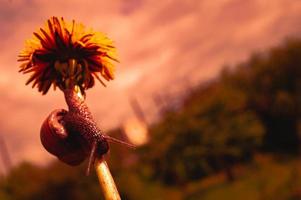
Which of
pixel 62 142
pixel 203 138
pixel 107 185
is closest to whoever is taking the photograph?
pixel 107 185

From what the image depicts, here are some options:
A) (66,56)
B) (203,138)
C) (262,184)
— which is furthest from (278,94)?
(66,56)

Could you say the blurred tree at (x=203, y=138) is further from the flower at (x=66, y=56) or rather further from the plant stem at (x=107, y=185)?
the plant stem at (x=107, y=185)

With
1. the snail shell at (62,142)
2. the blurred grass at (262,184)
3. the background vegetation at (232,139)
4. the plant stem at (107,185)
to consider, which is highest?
the snail shell at (62,142)

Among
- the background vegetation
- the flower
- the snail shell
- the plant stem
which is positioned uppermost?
the flower

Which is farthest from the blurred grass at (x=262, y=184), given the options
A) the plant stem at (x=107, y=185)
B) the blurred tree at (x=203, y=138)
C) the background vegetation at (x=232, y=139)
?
the plant stem at (x=107, y=185)

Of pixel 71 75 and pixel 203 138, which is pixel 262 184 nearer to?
pixel 203 138

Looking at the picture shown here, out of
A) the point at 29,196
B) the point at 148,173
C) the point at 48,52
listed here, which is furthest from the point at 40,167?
the point at 48,52

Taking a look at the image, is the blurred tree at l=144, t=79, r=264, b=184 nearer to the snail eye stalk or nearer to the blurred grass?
the blurred grass

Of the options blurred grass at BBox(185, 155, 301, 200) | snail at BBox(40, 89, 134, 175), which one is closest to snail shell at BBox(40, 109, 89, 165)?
snail at BBox(40, 89, 134, 175)
